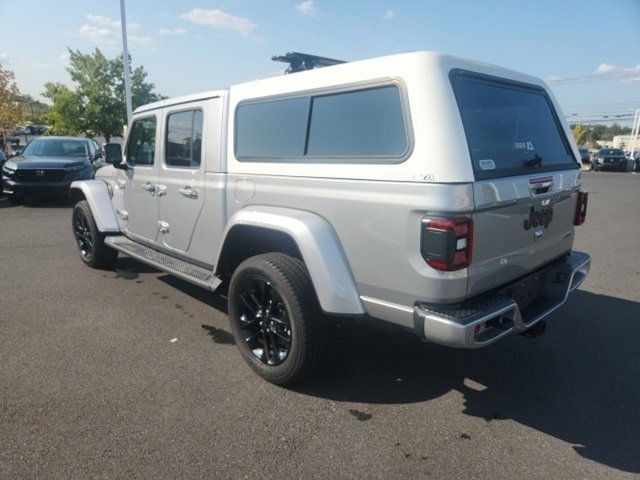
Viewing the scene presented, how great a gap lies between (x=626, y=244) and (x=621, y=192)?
10.4 metres

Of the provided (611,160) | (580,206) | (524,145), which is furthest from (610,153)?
(524,145)

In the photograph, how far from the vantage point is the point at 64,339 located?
3873 millimetres

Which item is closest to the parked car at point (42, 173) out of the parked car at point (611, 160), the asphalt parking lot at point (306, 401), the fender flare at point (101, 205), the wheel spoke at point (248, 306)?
the fender flare at point (101, 205)

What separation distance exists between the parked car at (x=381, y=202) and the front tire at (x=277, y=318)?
10 millimetres

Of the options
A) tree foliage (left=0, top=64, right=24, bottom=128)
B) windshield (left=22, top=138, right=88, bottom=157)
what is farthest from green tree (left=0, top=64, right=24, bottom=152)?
windshield (left=22, top=138, right=88, bottom=157)

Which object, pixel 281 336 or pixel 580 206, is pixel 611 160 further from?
pixel 281 336

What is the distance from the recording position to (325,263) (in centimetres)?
275

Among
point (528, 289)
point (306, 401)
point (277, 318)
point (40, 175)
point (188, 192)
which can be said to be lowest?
point (306, 401)

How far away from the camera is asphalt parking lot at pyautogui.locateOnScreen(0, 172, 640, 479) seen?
2449 millimetres

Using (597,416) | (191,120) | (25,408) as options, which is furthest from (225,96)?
(597,416)

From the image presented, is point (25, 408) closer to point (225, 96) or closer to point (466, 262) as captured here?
point (225, 96)

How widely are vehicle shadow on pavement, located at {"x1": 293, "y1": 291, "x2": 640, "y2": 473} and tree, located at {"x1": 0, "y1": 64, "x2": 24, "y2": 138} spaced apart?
26472 mm

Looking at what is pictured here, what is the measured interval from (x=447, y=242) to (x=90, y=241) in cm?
503

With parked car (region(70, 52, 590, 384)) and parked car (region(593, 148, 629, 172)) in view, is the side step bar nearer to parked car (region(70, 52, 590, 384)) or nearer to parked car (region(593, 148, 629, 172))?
parked car (region(70, 52, 590, 384))
